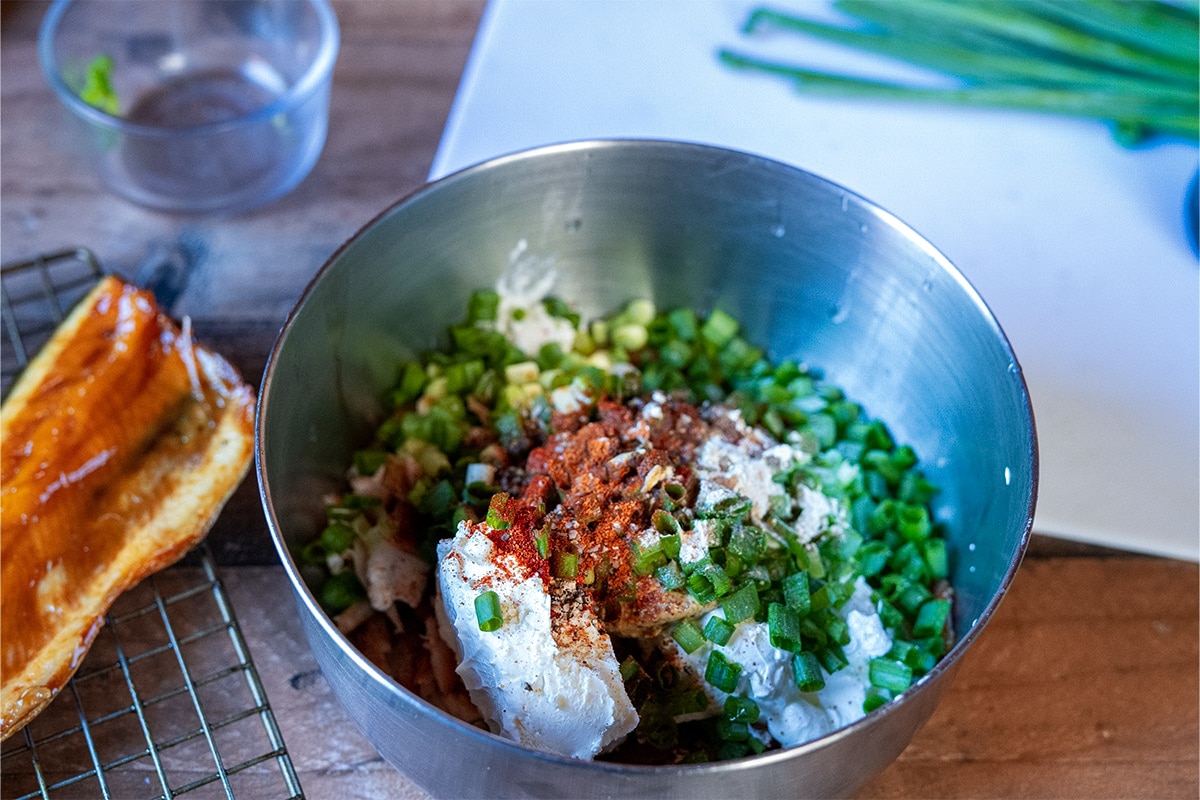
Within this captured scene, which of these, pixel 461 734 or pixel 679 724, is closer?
pixel 461 734

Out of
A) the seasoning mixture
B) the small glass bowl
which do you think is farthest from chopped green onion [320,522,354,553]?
the small glass bowl

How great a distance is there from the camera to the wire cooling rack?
115 centimetres

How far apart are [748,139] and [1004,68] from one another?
43 cm

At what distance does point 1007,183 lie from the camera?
5.83 ft

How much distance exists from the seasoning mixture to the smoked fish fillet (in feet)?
0.59

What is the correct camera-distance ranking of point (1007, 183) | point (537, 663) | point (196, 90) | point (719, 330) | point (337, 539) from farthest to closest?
1. point (196, 90)
2. point (1007, 183)
3. point (719, 330)
4. point (337, 539)
5. point (537, 663)

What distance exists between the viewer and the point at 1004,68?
5.83 feet

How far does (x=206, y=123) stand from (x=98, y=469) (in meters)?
0.77

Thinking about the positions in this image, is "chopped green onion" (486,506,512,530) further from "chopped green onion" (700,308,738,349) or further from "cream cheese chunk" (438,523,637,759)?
"chopped green onion" (700,308,738,349)

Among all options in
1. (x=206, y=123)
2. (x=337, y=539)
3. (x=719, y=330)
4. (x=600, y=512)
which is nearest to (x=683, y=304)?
(x=719, y=330)

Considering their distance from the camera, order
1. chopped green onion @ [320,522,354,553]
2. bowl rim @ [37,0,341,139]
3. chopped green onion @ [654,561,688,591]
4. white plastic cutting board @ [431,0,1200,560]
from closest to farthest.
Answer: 1. chopped green onion @ [654,561,688,591]
2. chopped green onion @ [320,522,354,553]
3. white plastic cutting board @ [431,0,1200,560]
4. bowl rim @ [37,0,341,139]

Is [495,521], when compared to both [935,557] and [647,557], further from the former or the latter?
[935,557]

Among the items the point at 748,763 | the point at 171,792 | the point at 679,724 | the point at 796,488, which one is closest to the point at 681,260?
the point at 796,488

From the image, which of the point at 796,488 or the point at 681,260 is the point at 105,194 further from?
the point at 796,488
